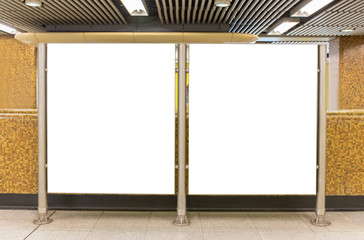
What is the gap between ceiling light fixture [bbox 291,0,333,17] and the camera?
7397 millimetres

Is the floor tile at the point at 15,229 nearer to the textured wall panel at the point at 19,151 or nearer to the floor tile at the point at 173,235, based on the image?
the textured wall panel at the point at 19,151

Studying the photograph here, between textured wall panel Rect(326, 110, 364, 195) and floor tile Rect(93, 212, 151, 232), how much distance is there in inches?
71.5

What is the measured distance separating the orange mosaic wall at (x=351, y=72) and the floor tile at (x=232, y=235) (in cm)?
1108

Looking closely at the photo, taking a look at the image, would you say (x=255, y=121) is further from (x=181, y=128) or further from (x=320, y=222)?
(x=320, y=222)

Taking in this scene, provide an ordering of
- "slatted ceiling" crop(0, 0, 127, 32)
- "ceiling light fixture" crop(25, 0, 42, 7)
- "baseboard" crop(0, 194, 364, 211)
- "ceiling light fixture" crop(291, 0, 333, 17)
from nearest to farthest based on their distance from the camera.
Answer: "baseboard" crop(0, 194, 364, 211) < "ceiling light fixture" crop(291, 0, 333, 17) < "ceiling light fixture" crop(25, 0, 42, 7) < "slatted ceiling" crop(0, 0, 127, 32)

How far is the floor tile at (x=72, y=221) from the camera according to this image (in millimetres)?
2779

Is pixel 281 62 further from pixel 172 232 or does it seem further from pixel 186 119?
pixel 172 232

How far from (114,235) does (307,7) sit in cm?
720

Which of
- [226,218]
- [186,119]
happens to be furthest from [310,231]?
[186,119]

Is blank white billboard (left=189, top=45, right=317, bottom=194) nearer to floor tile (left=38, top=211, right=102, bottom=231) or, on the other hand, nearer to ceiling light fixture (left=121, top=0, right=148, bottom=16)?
floor tile (left=38, top=211, right=102, bottom=231)

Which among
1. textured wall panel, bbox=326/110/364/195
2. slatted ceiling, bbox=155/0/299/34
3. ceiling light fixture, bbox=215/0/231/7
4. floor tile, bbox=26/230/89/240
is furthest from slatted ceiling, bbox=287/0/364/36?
floor tile, bbox=26/230/89/240

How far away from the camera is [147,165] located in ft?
9.58

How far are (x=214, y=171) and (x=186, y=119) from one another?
527mm

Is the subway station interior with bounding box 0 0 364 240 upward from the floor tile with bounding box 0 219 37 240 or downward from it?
upward
